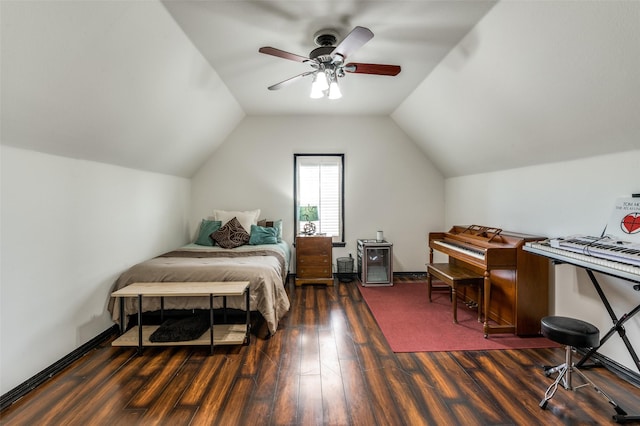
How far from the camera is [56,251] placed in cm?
228

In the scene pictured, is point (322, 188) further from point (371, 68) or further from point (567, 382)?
point (567, 382)

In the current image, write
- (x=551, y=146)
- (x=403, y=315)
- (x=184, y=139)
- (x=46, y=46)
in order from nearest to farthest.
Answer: (x=46, y=46)
(x=551, y=146)
(x=403, y=315)
(x=184, y=139)

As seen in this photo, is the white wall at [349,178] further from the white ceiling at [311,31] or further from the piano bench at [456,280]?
the piano bench at [456,280]

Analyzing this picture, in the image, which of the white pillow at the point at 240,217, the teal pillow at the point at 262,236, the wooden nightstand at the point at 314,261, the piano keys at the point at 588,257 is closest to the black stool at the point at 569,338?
the piano keys at the point at 588,257

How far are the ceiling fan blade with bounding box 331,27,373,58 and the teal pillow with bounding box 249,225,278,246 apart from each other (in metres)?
2.70

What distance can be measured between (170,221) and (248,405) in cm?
305

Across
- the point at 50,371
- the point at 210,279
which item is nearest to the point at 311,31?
the point at 210,279

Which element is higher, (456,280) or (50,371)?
(456,280)

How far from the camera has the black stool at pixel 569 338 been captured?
1785 mm

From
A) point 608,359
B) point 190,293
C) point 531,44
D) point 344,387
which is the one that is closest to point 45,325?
point 190,293

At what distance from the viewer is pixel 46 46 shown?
1661mm

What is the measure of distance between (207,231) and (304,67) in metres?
2.66

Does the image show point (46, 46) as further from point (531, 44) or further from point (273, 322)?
point (531, 44)

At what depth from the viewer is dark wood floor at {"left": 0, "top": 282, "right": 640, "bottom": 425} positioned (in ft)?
5.81
